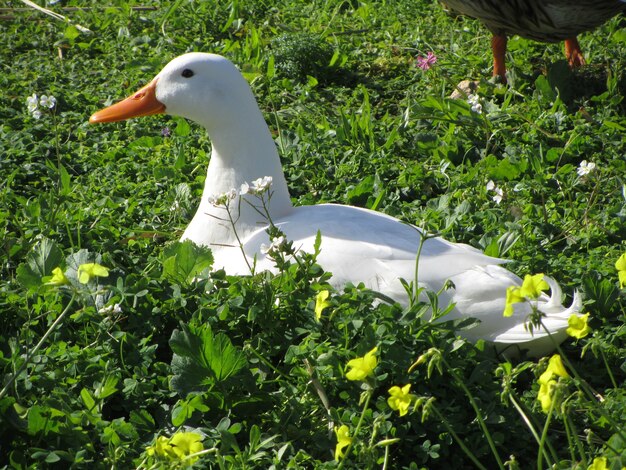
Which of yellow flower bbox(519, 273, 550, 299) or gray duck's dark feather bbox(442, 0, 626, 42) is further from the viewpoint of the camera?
gray duck's dark feather bbox(442, 0, 626, 42)

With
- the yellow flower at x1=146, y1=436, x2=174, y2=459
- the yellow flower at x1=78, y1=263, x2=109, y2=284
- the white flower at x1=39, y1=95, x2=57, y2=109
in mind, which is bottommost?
the yellow flower at x1=146, y1=436, x2=174, y2=459

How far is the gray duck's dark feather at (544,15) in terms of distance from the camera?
5207 mm

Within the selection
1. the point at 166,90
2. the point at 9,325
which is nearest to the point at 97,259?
the point at 9,325

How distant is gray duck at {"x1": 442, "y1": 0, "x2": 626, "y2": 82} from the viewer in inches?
205

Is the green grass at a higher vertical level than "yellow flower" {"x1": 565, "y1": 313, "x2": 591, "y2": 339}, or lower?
lower

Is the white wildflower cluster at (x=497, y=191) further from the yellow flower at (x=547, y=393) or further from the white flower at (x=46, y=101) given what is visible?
the yellow flower at (x=547, y=393)

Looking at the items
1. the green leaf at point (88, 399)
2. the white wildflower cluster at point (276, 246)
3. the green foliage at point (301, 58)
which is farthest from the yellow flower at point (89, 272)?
the green foliage at point (301, 58)

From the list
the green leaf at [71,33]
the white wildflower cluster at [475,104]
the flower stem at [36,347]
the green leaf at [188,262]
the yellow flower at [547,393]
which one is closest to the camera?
the yellow flower at [547,393]

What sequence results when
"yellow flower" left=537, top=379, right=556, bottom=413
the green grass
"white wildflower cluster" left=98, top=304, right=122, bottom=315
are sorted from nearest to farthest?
1. "yellow flower" left=537, top=379, right=556, bottom=413
2. the green grass
3. "white wildflower cluster" left=98, top=304, right=122, bottom=315

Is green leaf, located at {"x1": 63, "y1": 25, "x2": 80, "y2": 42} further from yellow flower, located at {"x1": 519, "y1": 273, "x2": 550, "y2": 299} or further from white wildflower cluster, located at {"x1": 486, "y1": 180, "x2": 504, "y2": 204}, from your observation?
yellow flower, located at {"x1": 519, "y1": 273, "x2": 550, "y2": 299}

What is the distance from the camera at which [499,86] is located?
5469mm

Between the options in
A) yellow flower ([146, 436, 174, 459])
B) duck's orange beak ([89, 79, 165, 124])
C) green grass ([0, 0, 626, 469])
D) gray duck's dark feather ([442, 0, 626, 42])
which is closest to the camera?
yellow flower ([146, 436, 174, 459])

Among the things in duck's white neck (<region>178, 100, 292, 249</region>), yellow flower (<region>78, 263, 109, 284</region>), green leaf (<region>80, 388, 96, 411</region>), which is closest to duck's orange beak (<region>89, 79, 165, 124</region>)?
duck's white neck (<region>178, 100, 292, 249</region>)

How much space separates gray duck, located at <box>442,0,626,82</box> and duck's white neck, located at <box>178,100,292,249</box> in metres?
2.19
